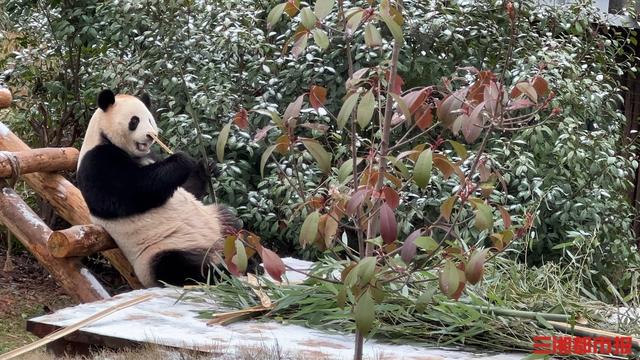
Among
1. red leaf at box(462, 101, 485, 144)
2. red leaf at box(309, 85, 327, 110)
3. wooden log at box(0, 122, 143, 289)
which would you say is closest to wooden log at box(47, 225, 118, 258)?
wooden log at box(0, 122, 143, 289)

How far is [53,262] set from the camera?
214 inches

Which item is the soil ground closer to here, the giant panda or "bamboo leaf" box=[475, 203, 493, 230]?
the giant panda

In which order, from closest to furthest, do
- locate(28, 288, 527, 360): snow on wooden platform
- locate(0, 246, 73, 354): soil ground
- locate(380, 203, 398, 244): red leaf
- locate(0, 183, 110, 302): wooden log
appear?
locate(380, 203, 398, 244): red leaf < locate(28, 288, 527, 360): snow on wooden platform < locate(0, 183, 110, 302): wooden log < locate(0, 246, 73, 354): soil ground

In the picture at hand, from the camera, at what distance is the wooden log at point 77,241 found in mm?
5281

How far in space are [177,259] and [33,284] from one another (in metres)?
2.34

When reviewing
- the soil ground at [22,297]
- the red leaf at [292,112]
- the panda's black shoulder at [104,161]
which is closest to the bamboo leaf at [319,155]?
the red leaf at [292,112]

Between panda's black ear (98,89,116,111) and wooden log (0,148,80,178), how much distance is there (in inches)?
25.5

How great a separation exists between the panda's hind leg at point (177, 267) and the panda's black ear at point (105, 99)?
900mm

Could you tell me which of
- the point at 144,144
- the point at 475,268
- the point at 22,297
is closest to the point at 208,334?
the point at 475,268

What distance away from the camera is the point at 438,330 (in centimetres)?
379

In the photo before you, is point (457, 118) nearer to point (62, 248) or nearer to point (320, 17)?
point (320, 17)

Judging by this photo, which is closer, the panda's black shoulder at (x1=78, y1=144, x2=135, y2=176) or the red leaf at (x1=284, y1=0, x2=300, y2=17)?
the red leaf at (x1=284, y1=0, x2=300, y2=17)

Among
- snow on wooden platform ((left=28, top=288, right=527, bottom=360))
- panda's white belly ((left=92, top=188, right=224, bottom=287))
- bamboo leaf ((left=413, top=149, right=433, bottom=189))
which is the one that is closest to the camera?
bamboo leaf ((left=413, top=149, right=433, bottom=189))

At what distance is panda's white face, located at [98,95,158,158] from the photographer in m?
5.36
